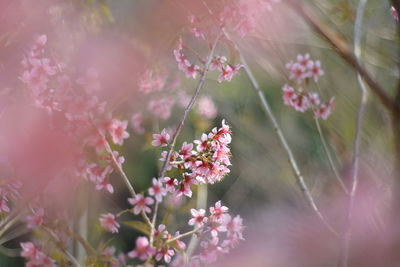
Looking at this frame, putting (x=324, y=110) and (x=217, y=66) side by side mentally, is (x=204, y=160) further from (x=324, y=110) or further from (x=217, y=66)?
(x=324, y=110)

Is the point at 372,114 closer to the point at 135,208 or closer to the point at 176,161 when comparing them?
the point at 176,161

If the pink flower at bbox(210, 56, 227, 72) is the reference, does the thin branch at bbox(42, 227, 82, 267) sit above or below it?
below

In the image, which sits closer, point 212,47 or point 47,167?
point 47,167

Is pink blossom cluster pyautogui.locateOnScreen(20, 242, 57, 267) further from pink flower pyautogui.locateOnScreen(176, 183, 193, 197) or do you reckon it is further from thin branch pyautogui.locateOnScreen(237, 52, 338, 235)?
thin branch pyautogui.locateOnScreen(237, 52, 338, 235)

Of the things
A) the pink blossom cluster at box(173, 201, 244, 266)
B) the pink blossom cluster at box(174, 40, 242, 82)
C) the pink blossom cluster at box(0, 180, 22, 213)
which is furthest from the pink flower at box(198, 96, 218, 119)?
the pink blossom cluster at box(0, 180, 22, 213)

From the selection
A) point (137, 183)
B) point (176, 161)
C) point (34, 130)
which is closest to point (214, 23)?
point (176, 161)

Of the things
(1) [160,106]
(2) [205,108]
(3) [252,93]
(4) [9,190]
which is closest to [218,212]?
(4) [9,190]

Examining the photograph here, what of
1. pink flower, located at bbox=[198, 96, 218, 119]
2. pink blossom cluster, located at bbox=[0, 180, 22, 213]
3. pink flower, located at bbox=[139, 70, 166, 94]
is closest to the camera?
pink blossom cluster, located at bbox=[0, 180, 22, 213]

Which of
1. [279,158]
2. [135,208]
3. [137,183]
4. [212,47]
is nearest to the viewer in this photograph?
[135,208]
